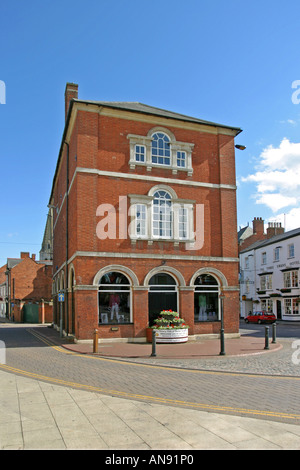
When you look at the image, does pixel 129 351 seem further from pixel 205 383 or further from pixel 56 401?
pixel 56 401

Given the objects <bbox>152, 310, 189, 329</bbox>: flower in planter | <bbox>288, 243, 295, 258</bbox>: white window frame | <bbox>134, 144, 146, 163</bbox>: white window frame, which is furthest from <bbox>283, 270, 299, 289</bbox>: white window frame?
<bbox>134, 144, 146, 163</bbox>: white window frame

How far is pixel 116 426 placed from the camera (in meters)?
6.46

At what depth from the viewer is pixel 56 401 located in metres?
8.21

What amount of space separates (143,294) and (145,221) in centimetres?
373

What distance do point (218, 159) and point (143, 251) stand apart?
7066 mm

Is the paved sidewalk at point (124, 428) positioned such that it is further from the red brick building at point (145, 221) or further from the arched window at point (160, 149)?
the arched window at point (160, 149)

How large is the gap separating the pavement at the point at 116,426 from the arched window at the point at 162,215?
12619 mm

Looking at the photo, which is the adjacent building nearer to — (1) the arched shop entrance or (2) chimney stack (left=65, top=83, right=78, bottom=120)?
(1) the arched shop entrance

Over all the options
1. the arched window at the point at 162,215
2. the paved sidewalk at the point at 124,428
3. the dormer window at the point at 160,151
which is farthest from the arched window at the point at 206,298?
the paved sidewalk at the point at 124,428

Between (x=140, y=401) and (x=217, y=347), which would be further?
(x=217, y=347)

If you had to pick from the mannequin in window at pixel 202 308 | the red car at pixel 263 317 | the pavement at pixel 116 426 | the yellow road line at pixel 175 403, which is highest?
the mannequin in window at pixel 202 308

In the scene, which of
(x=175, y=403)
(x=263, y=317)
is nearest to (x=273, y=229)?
(x=263, y=317)

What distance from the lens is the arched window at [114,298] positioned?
19.6 meters
